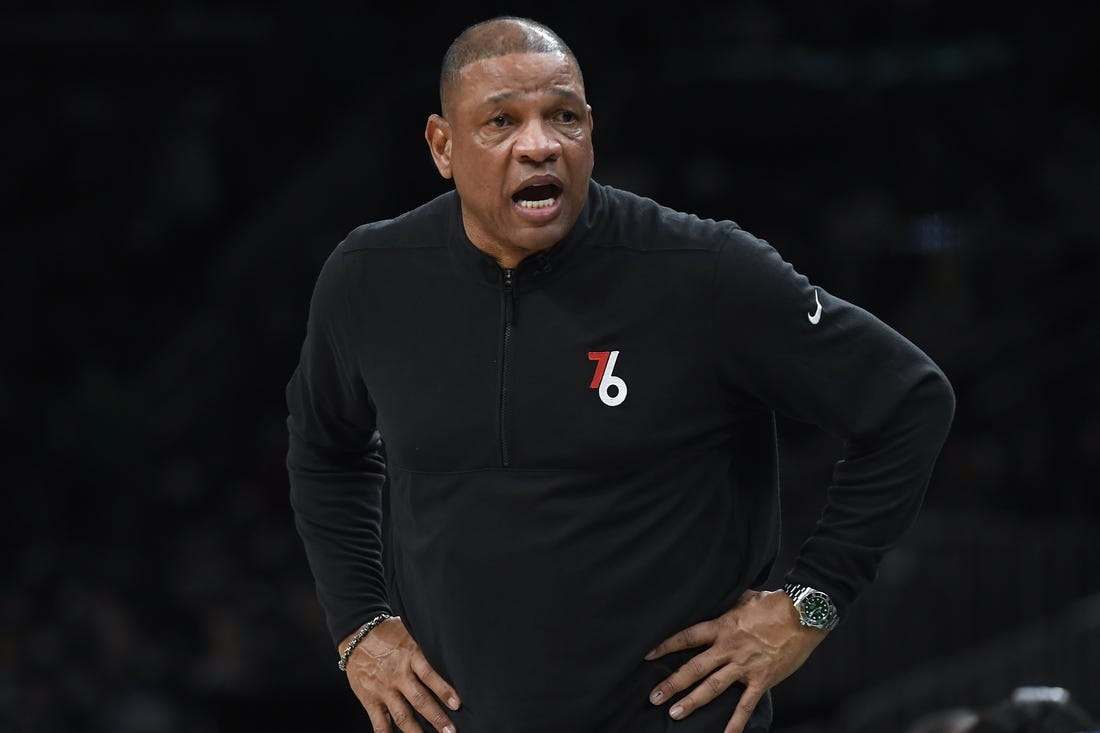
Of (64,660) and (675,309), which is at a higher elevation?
(675,309)

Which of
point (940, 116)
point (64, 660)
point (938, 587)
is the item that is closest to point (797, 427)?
point (938, 587)

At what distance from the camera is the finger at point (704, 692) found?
3008 mm

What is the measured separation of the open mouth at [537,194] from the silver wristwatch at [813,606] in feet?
2.65

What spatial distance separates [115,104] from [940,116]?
299 inches

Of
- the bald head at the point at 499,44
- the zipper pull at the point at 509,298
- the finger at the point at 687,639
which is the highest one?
the bald head at the point at 499,44

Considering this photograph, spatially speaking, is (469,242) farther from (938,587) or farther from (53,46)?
(53,46)

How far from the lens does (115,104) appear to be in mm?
16047

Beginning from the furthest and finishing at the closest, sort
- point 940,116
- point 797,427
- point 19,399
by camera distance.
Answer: point 940,116 < point 19,399 < point 797,427

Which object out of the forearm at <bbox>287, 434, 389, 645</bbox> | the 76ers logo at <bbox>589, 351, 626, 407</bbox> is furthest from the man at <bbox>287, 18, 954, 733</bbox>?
the forearm at <bbox>287, 434, 389, 645</bbox>

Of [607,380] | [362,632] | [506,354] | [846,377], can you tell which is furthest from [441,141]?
[362,632]

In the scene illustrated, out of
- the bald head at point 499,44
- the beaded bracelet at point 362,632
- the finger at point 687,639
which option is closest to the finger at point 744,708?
the finger at point 687,639

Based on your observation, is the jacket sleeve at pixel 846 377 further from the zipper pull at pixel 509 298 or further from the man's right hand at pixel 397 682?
the man's right hand at pixel 397 682

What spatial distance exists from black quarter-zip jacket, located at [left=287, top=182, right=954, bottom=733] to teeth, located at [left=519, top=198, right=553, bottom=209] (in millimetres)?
84

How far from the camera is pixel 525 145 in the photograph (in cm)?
296
